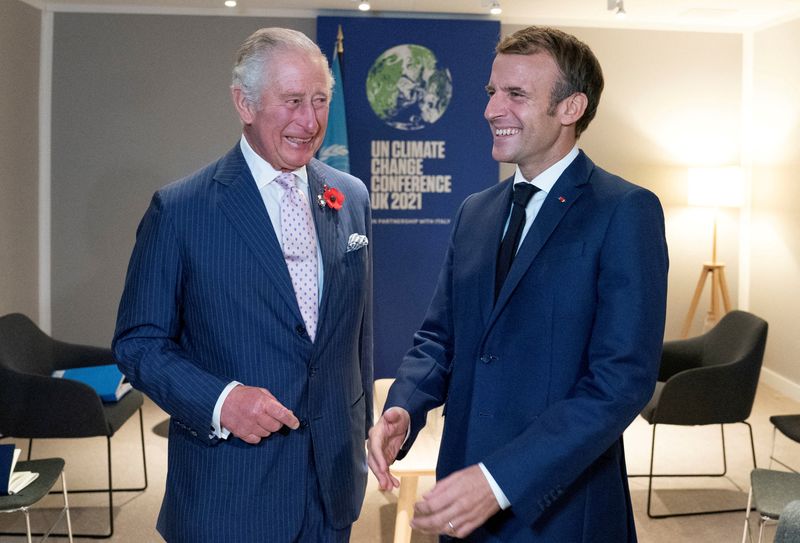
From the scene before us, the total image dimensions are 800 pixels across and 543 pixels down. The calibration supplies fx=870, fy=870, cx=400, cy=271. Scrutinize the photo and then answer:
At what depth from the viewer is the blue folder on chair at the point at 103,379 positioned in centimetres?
477

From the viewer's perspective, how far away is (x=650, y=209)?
178cm

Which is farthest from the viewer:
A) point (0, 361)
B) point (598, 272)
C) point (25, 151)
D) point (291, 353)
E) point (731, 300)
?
point (731, 300)

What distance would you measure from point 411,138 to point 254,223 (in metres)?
5.40

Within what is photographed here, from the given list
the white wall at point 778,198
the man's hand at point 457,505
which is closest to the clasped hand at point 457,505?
the man's hand at point 457,505

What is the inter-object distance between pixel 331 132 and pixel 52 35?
2.42 metres

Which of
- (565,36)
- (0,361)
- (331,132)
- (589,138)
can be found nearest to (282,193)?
(565,36)

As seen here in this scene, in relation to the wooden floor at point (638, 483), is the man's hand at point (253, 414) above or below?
above

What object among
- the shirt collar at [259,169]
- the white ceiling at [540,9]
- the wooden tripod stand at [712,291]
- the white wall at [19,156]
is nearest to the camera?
the shirt collar at [259,169]

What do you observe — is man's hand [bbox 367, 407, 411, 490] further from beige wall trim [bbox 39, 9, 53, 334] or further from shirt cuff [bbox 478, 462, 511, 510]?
beige wall trim [bbox 39, 9, 53, 334]

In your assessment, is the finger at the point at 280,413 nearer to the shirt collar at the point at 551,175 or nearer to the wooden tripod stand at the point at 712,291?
the shirt collar at the point at 551,175

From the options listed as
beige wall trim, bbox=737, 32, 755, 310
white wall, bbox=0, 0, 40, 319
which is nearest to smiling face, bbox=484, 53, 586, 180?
white wall, bbox=0, 0, 40, 319

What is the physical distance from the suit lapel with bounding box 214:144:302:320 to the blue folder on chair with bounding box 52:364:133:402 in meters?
2.89

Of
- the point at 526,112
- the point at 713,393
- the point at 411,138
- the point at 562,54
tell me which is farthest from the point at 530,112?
the point at 411,138

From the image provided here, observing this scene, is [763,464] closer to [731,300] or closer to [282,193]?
[731,300]
